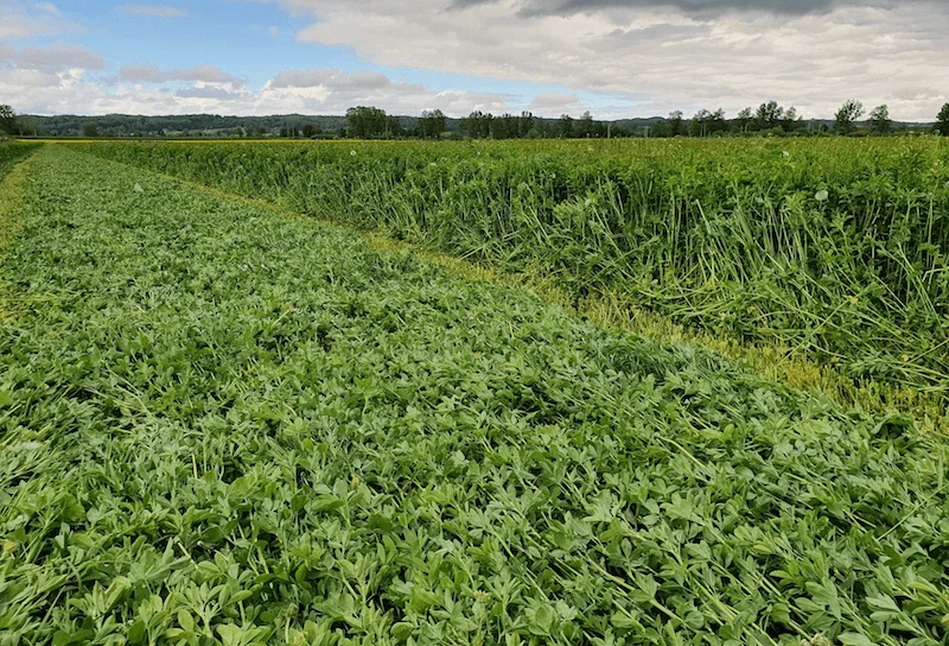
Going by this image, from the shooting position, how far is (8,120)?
4141 inches

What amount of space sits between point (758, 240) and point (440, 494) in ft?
13.7

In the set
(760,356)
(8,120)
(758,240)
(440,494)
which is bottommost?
(760,356)

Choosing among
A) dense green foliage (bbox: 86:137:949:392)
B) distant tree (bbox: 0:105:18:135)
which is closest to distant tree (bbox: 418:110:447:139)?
dense green foliage (bbox: 86:137:949:392)

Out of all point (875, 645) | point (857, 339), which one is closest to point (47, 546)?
point (875, 645)

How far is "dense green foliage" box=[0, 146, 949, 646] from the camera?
1.87 metres

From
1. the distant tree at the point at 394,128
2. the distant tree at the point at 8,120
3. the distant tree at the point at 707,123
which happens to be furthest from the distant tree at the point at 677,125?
the distant tree at the point at 8,120

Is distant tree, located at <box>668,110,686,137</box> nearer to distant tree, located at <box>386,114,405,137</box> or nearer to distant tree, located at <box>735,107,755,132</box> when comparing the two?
distant tree, located at <box>735,107,755,132</box>

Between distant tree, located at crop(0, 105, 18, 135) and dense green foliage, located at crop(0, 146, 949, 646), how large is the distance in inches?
5128

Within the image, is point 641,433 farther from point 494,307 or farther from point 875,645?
point 494,307

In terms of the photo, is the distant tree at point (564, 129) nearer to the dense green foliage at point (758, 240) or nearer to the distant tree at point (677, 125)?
the distant tree at point (677, 125)

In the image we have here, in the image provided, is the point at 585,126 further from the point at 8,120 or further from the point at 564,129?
the point at 8,120

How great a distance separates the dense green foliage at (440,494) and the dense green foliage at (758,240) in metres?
1.43

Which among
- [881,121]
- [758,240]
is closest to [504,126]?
[881,121]

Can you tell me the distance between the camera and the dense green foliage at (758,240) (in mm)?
4289
